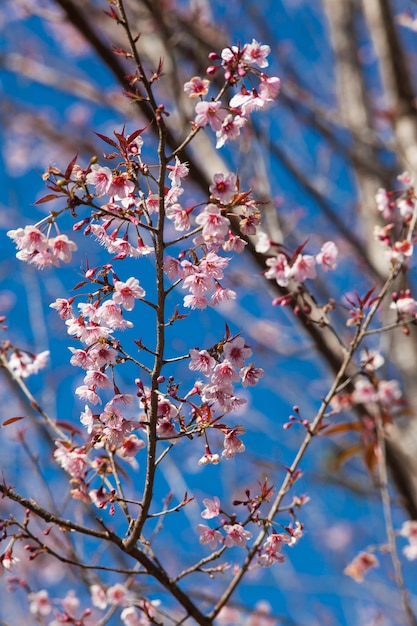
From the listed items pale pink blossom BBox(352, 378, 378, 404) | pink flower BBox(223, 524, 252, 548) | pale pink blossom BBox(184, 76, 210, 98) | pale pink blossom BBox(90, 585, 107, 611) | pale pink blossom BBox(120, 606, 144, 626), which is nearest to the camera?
pale pink blossom BBox(184, 76, 210, 98)

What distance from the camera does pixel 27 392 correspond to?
5.75 ft

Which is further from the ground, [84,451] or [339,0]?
[339,0]

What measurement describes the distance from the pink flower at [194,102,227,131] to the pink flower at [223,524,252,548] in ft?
2.87

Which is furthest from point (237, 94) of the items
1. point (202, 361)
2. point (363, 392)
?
point (363, 392)

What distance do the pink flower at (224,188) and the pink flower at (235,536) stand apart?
0.73m

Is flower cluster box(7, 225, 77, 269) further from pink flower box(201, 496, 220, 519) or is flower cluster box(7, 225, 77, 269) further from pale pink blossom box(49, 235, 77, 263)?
pink flower box(201, 496, 220, 519)

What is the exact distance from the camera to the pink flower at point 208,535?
1.45 meters

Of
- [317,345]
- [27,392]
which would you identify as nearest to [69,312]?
[27,392]

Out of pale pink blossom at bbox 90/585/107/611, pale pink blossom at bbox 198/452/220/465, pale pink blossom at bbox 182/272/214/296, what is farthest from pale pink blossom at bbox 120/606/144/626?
pale pink blossom at bbox 182/272/214/296

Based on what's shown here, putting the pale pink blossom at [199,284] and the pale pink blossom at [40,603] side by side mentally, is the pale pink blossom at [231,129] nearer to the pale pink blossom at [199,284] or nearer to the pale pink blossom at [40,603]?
the pale pink blossom at [199,284]

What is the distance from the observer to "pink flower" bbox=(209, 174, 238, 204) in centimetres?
120

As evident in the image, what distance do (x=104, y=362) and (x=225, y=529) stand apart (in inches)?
20.2

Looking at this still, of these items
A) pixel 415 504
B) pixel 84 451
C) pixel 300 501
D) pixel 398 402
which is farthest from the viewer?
pixel 415 504

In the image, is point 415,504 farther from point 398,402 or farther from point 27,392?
point 27,392
